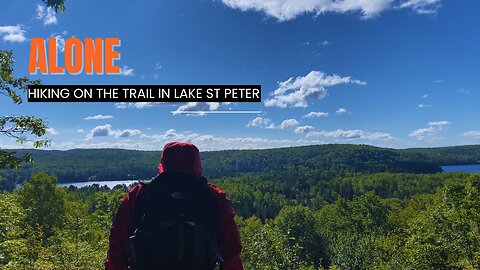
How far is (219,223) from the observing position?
3355mm

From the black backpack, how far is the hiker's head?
10 centimetres

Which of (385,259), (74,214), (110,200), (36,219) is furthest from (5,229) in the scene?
(385,259)

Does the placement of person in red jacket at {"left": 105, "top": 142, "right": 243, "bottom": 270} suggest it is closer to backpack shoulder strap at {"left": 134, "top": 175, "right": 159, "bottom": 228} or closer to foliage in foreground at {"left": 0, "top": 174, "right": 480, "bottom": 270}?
backpack shoulder strap at {"left": 134, "top": 175, "right": 159, "bottom": 228}

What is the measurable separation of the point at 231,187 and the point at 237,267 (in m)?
153

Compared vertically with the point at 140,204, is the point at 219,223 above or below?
below

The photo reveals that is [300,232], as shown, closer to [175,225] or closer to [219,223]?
[219,223]

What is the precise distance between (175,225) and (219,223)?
388 mm

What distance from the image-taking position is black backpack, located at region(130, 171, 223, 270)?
3105mm

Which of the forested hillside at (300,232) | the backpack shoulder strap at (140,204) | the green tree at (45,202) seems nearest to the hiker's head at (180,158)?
the backpack shoulder strap at (140,204)

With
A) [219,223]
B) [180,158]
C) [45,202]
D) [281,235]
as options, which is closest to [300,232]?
[45,202]

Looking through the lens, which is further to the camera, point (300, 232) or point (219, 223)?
point (300, 232)

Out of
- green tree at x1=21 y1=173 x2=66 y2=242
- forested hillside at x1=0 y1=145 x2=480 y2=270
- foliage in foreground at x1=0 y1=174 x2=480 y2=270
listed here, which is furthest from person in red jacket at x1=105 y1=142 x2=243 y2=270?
green tree at x1=21 y1=173 x2=66 y2=242

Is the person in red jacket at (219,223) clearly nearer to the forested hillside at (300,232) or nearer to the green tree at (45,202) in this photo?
the forested hillside at (300,232)

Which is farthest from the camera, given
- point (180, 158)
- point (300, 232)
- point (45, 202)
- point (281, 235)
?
point (300, 232)
